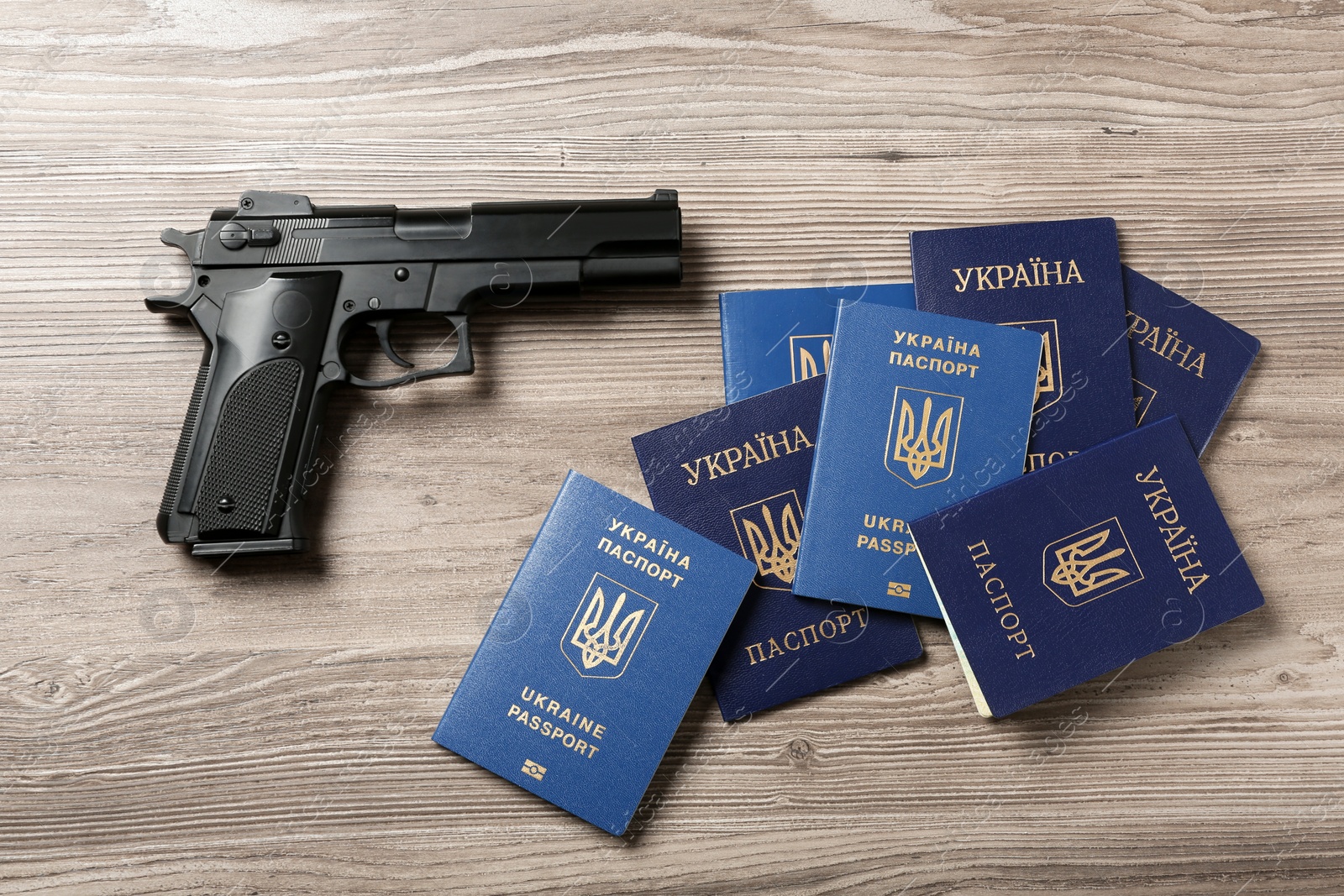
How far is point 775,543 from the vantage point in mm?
1229

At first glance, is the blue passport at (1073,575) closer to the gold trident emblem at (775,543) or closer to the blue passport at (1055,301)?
the blue passport at (1055,301)

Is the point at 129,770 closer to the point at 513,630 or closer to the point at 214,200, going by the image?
the point at 513,630

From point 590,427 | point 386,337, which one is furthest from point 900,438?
point 386,337

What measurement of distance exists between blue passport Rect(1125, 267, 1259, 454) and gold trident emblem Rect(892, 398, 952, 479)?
36 centimetres

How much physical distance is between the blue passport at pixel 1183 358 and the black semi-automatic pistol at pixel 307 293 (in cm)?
81

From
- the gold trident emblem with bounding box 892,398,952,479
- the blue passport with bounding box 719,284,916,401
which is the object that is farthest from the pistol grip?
the gold trident emblem with bounding box 892,398,952,479

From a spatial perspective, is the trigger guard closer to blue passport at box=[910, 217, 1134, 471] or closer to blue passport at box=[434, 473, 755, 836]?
blue passport at box=[434, 473, 755, 836]

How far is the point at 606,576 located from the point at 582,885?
1.57 ft

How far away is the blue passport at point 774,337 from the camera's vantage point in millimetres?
1279

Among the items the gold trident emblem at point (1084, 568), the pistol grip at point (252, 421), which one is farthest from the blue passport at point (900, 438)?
the pistol grip at point (252, 421)

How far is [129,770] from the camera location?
1.17 m

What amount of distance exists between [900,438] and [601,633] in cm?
57

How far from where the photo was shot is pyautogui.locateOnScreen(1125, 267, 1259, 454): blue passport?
1287 millimetres

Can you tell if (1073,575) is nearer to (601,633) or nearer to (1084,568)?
(1084,568)
